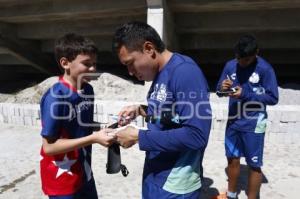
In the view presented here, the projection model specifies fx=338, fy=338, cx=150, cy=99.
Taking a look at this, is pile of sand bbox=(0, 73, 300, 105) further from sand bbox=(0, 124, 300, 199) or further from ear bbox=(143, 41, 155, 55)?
ear bbox=(143, 41, 155, 55)

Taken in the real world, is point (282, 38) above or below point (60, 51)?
above

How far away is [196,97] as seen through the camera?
163 cm

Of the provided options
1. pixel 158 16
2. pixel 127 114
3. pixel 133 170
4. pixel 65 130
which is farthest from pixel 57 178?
pixel 158 16

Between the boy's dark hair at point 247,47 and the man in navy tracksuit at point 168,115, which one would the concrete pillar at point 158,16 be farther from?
the man in navy tracksuit at point 168,115

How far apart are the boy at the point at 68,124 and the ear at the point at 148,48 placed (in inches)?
23.8

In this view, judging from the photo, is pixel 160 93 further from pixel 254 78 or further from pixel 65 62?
pixel 254 78

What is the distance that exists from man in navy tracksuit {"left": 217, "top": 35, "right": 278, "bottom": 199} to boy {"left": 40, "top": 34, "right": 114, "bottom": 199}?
161 cm

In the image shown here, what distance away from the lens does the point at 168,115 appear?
5.73ft

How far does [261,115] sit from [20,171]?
3.27 m

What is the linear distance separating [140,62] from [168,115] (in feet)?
1.02

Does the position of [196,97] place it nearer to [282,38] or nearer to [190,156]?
[190,156]

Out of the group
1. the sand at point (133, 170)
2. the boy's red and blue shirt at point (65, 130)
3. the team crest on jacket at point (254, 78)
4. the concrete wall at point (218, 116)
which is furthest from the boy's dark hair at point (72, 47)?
the concrete wall at point (218, 116)

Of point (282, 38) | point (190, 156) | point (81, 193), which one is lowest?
point (81, 193)

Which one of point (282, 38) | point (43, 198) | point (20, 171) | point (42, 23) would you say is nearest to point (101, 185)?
point (43, 198)
